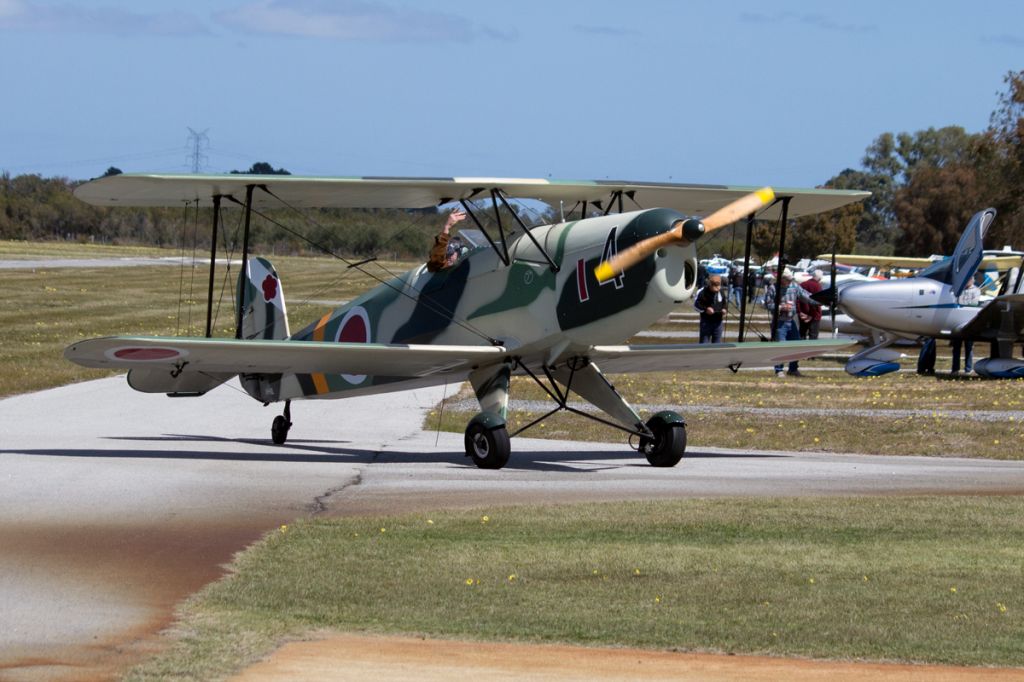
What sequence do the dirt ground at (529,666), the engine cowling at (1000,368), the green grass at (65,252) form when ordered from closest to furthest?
the dirt ground at (529,666) → the engine cowling at (1000,368) → the green grass at (65,252)

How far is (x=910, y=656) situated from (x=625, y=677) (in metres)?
1.57

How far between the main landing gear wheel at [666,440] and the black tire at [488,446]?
1.67 metres

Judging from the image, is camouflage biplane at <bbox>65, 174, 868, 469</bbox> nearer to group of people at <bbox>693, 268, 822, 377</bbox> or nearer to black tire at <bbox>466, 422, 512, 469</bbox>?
black tire at <bbox>466, 422, 512, 469</bbox>

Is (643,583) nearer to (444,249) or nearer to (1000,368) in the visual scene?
(444,249)

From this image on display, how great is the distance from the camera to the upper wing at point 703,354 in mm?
15930

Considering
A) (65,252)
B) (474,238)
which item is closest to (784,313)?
(474,238)

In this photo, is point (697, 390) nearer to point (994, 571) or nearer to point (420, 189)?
point (420, 189)

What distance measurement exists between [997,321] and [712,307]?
5889 mm

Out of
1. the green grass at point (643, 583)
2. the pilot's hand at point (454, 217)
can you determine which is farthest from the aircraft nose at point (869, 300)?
the green grass at point (643, 583)

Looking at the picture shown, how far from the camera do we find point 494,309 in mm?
14688

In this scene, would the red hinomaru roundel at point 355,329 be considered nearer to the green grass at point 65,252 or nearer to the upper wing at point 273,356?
the upper wing at point 273,356

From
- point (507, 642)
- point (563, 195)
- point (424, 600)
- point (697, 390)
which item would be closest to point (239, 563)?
point (424, 600)

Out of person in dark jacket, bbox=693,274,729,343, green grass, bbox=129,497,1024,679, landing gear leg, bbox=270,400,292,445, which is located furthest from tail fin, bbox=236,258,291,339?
person in dark jacket, bbox=693,274,729,343

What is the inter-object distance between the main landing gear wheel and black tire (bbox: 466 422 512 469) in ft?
5.47
